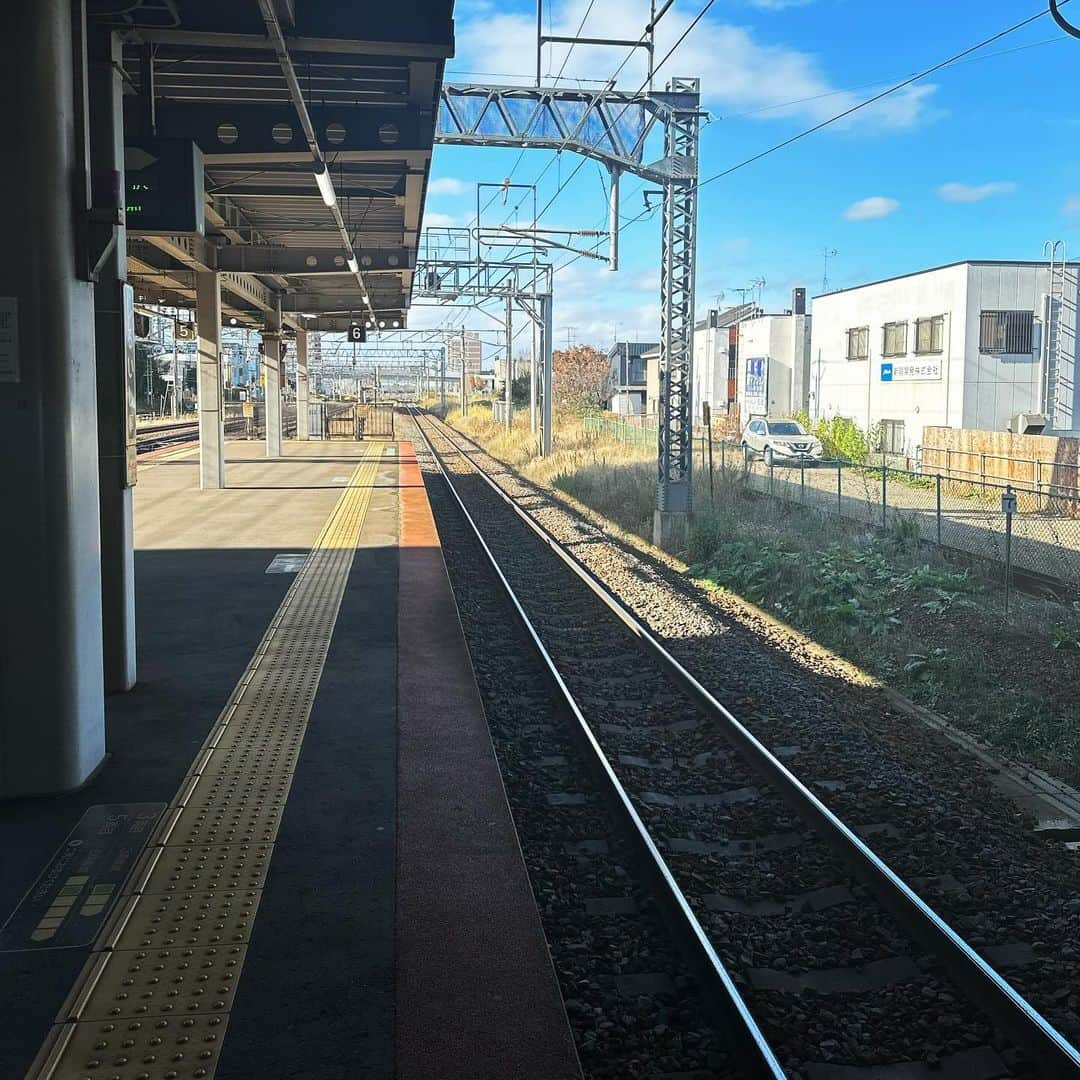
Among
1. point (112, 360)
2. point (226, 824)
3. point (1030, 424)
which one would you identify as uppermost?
point (112, 360)

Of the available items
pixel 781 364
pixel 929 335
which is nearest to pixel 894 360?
pixel 929 335

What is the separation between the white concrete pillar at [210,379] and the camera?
23.2 metres

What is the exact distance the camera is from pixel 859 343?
40938mm

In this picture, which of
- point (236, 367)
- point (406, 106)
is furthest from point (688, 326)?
point (236, 367)

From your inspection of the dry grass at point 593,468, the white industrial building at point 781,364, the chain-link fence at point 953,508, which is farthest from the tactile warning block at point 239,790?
the white industrial building at point 781,364

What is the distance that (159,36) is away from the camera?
7.25 metres

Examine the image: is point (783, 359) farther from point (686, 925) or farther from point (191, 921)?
point (191, 921)

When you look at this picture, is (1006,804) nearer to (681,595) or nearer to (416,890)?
(416,890)

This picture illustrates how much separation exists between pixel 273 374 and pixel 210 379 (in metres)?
9.34

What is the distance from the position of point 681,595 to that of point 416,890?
8.75 m

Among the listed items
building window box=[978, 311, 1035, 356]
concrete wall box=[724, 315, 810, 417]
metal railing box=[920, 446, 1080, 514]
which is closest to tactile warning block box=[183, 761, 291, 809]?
metal railing box=[920, 446, 1080, 514]

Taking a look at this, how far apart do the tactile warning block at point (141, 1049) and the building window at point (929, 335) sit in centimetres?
3549

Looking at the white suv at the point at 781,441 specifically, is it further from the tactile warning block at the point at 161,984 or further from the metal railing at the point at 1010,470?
the tactile warning block at the point at 161,984

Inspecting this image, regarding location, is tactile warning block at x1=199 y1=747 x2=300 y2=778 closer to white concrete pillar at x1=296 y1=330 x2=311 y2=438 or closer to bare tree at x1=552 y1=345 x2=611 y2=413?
white concrete pillar at x1=296 y1=330 x2=311 y2=438
